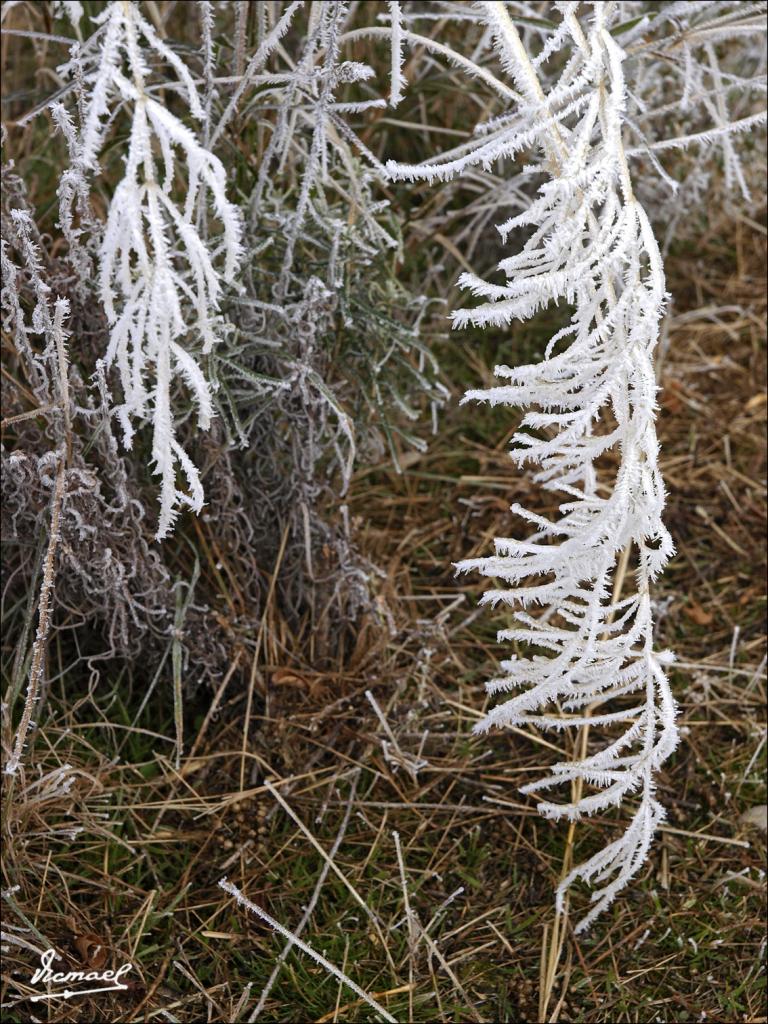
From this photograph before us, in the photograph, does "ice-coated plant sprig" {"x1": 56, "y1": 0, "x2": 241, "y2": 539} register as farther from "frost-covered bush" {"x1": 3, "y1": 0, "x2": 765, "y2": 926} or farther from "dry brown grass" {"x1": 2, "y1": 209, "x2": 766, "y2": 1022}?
"dry brown grass" {"x1": 2, "y1": 209, "x2": 766, "y2": 1022}

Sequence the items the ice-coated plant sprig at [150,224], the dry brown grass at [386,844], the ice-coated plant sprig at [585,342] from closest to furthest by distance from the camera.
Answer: the ice-coated plant sprig at [150,224]
the ice-coated plant sprig at [585,342]
the dry brown grass at [386,844]

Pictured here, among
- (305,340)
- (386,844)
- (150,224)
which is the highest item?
(150,224)

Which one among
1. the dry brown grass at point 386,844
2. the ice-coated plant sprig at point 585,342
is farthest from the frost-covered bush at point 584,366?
the dry brown grass at point 386,844

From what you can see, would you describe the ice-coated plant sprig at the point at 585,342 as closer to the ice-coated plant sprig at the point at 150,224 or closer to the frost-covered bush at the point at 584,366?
the frost-covered bush at the point at 584,366

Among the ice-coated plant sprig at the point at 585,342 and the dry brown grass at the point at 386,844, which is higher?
the ice-coated plant sprig at the point at 585,342

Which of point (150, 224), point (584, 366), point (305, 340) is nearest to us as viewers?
point (150, 224)

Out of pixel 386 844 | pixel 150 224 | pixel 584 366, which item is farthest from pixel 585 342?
pixel 386 844

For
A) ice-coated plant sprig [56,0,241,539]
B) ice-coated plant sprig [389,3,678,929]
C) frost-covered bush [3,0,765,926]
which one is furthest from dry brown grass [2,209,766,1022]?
ice-coated plant sprig [56,0,241,539]

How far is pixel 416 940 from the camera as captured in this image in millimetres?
1261

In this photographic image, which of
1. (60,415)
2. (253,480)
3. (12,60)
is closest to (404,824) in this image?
(253,480)

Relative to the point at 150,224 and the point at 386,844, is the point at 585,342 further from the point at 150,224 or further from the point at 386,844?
the point at 386,844

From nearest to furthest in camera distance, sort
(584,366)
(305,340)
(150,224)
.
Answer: (150,224)
(584,366)
(305,340)

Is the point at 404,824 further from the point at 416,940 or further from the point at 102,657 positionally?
the point at 102,657

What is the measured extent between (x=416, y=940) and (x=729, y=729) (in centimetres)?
60
